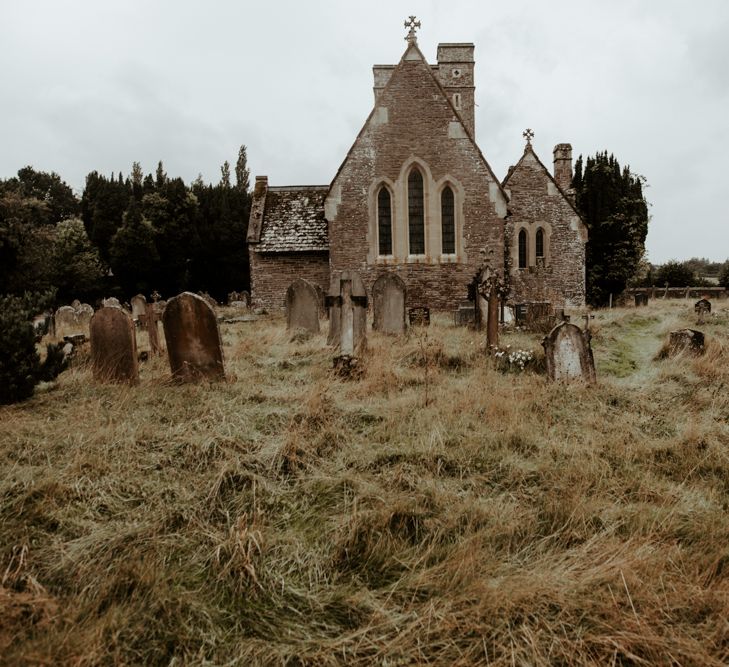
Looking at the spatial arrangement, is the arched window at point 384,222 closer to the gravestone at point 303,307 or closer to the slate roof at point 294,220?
the slate roof at point 294,220

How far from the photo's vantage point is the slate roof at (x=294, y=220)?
1694cm

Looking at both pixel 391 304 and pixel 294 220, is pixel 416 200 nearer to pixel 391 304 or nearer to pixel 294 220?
pixel 294 220

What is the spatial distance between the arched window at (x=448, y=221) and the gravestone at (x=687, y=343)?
8.31 meters

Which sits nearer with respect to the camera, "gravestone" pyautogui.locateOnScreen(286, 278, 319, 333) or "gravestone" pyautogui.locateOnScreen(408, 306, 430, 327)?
"gravestone" pyautogui.locateOnScreen(286, 278, 319, 333)

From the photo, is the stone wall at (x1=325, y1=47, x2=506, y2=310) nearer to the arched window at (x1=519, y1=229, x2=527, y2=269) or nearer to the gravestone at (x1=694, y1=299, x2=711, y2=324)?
the arched window at (x1=519, y1=229, x2=527, y2=269)

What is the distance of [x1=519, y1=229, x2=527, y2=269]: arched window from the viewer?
1817 cm

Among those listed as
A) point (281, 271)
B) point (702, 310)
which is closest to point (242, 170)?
point (281, 271)

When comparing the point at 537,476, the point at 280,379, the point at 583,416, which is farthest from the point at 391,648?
the point at 280,379

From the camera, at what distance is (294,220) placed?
1767cm

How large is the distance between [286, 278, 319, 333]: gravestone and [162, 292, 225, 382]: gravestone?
430 cm

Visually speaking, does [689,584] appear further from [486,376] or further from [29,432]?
[29,432]

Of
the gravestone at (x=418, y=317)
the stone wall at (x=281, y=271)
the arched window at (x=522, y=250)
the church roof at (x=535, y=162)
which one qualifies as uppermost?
the church roof at (x=535, y=162)

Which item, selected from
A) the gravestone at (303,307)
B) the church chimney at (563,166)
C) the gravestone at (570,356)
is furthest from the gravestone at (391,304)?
the church chimney at (563,166)

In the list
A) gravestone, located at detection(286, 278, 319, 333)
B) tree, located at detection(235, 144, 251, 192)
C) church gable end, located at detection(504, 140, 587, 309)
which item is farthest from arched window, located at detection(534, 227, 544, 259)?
tree, located at detection(235, 144, 251, 192)
